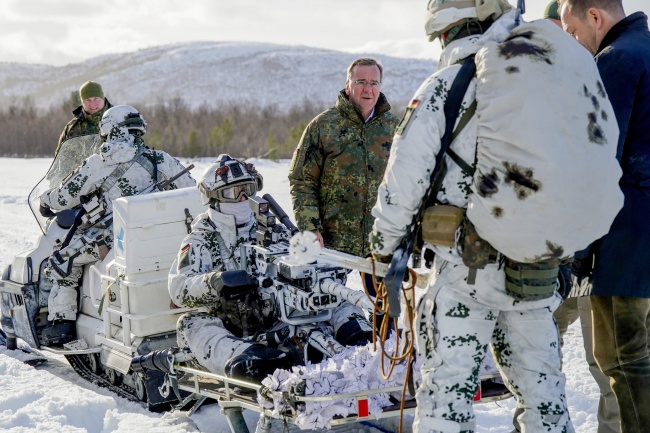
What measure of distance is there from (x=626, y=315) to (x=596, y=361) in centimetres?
30

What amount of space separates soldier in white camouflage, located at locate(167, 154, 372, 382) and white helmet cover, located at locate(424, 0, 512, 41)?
6.67 ft

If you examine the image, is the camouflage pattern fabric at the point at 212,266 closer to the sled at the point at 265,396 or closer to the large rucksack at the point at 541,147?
the sled at the point at 265,396

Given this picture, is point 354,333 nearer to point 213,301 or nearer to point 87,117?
point 213,301

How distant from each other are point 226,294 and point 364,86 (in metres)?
1.75

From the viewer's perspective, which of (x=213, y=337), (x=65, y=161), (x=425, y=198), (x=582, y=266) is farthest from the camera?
(x=65, y=161)

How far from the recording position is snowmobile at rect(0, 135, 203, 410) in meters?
6.21

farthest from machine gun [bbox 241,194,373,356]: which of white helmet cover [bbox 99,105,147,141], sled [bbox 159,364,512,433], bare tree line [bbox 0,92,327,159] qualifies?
bare tree line [bbox 0,92,327,159]

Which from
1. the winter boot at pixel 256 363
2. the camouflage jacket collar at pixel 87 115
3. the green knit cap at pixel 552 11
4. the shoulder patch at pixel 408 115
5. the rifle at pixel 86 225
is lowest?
the winter boot at pixel 256 363

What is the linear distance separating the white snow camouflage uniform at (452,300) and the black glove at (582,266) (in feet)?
2.02

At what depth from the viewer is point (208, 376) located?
4652 mm

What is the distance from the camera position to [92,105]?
8227 millimetres

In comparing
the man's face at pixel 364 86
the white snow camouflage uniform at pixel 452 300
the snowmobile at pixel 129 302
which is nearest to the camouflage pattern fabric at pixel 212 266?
the snowmobile at pixel 129 302

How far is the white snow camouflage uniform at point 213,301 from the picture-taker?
5.00 m

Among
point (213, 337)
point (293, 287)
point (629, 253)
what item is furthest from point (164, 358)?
point (629, 253)
